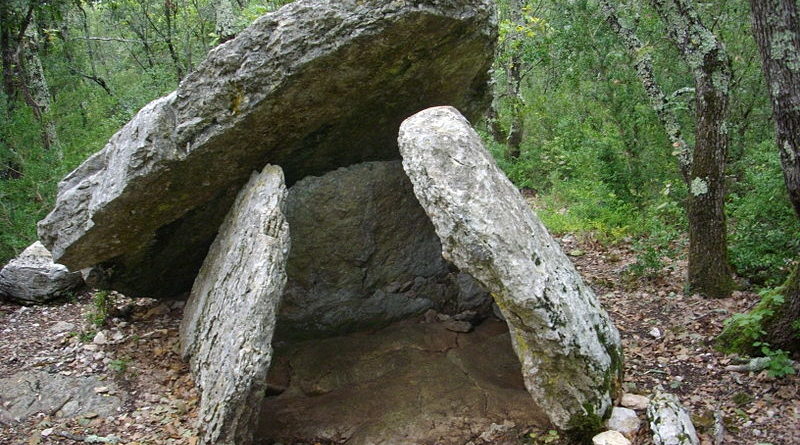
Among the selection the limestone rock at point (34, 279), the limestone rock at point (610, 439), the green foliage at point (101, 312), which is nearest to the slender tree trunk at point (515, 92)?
the green foliage at point (101, 312)

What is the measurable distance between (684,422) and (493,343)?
1866 millimetres

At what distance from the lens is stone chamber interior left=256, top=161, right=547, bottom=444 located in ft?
15.4

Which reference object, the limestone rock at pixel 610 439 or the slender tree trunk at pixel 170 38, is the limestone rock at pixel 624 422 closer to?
the limestone rock at pixel 610 439

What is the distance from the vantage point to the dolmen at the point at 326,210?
12.2ft

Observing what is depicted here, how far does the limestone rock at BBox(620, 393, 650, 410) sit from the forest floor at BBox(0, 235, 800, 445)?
167 millimetres

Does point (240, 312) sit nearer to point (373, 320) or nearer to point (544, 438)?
point (373, 320)

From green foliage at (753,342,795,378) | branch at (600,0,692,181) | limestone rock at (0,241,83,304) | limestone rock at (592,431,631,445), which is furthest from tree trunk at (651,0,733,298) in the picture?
limestone rock at (0,241,83,304)

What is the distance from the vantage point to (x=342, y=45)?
4309mm

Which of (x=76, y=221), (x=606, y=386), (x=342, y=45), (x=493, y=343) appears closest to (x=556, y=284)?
(x=606, y=386)

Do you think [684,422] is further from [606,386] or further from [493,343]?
[493,343]

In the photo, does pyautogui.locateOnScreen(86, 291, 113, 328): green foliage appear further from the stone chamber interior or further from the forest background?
the forest background

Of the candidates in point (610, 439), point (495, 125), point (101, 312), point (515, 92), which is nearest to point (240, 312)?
point (610, 439)

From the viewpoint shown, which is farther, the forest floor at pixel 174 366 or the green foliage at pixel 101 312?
the green foliage at pixel 101 312

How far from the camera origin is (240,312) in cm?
418
